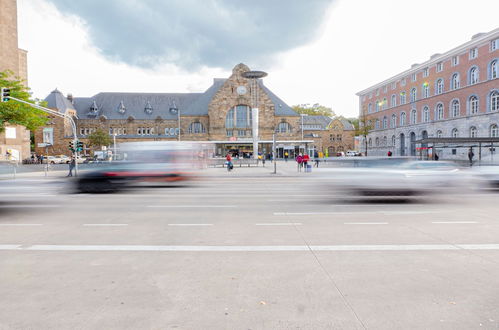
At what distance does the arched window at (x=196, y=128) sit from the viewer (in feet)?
197

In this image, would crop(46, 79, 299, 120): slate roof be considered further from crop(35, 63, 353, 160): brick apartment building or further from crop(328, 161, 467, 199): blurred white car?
crop(328, 161, 467, 199): blurred white car

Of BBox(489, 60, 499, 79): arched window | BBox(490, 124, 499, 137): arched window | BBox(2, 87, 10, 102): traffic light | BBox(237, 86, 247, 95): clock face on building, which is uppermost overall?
BBox(237, 86, 247, 95): clock face on building

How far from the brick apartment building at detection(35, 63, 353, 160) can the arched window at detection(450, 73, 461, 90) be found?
71.2 feet

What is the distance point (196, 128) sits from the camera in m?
60.1

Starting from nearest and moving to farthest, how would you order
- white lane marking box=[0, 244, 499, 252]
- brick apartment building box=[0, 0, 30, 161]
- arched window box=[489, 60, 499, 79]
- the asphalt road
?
the asphalt road, white lane marking box=[0, 244, 499, 252], arched window box=[489, 60, 499, 79], brick apartment building box=[0, 0, 30, 161]

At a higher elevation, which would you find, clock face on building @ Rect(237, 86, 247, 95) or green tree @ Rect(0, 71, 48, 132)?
clock face on building @ Rect(237, 86, 247, 95)

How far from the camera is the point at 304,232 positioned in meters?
6.39

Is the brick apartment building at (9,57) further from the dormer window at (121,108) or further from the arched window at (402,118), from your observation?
the arched window at (402,118)

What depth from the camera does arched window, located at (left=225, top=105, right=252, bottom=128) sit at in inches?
2307

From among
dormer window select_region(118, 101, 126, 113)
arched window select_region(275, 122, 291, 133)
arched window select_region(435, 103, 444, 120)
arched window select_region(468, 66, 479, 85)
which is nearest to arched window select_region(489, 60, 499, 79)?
arched window select_region(468, 66, 479, 85)

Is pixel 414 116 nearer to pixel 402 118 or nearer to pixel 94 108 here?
pixel 402 118

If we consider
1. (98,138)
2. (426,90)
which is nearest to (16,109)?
(98,138)

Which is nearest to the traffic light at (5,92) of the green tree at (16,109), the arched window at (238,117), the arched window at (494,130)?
the green tree at (16,109)

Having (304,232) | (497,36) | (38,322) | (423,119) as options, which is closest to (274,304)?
(38,322)
